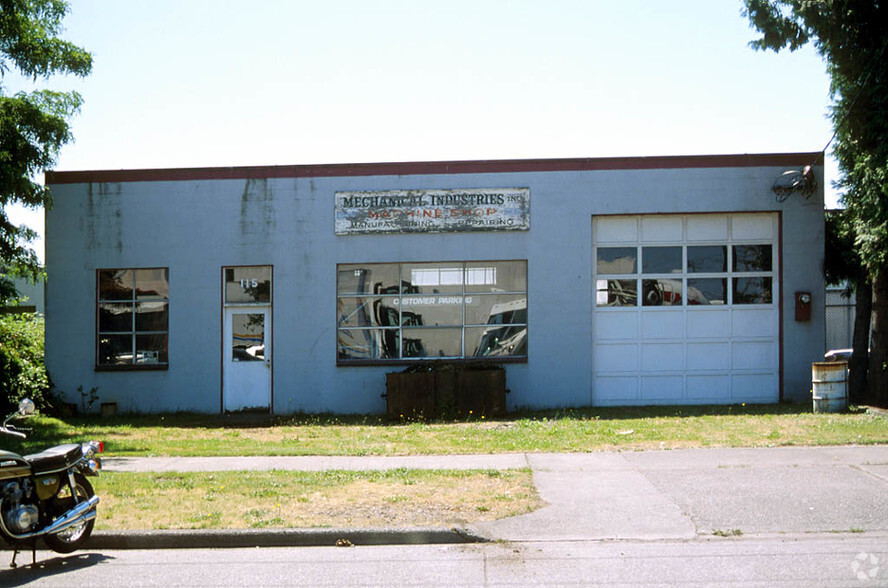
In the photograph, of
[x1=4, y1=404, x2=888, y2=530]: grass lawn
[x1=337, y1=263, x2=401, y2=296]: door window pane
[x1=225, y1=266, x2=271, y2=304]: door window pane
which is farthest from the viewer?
[x1=225, y1=266, x2=271, y2=304]: door window pane

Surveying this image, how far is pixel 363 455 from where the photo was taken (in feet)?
36.4

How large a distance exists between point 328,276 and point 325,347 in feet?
4.73

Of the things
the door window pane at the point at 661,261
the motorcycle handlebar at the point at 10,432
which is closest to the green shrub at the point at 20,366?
the motorcycle handlebar at the point at 10,432

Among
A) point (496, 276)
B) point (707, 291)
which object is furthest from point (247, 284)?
point (707, 291)

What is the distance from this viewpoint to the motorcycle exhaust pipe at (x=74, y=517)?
6.65 metres

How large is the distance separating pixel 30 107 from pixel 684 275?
41.4 ft

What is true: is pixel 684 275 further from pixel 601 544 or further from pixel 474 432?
pixel 601 544

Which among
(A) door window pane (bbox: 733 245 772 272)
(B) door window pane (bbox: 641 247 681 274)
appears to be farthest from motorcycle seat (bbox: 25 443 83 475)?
(A) door window pane (bbox: 733 245 772 272)

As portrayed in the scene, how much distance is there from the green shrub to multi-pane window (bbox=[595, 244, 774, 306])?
11.5m

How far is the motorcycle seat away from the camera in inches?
265

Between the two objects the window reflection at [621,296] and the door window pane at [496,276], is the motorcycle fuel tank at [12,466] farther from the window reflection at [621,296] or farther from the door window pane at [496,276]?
the window reflection at [621,296]

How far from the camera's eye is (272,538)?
23.9 feet

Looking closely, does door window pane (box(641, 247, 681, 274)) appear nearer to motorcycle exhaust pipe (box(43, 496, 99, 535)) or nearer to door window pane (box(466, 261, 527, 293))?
door window pane (box(466, 261, 527, 293))

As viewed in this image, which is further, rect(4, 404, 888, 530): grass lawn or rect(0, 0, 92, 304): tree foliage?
rect(0, 0, 92, 304): tree foliage
